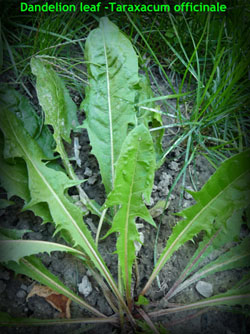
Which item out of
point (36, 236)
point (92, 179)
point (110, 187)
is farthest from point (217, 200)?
point (36, 236)

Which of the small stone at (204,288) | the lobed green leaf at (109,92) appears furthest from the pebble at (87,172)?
the small stone at (204,288)

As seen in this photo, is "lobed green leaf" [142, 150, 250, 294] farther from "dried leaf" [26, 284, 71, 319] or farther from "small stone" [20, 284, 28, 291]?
"small stone" [20, 284, 28, 291]

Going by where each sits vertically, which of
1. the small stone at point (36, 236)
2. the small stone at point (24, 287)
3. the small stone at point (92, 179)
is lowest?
the small stone at point (24, 287)

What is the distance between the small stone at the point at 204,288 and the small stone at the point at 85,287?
0.34 metres

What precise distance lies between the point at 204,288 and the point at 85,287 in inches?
14.9

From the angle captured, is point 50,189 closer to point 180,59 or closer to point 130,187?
point 130,187

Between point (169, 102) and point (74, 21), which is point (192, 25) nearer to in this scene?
point (169, 102)

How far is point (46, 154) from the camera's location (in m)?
1.06

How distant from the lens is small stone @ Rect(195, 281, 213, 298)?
939 millimetres

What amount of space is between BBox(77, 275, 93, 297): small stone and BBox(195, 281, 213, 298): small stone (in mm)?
341

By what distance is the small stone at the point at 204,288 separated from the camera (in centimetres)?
94

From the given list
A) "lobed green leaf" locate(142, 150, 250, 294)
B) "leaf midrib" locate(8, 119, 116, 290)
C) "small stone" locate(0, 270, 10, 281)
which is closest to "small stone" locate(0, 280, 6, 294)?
"small stone" locate(0, 270, 10, 281)

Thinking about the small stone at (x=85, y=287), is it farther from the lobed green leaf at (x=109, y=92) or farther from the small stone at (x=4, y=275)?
the lobed green leaf at (x=109, y=92)

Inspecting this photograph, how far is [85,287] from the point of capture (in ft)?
3.03
